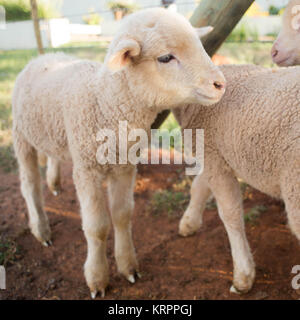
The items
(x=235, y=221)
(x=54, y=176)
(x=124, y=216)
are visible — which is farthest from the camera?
(x=54, y=176)

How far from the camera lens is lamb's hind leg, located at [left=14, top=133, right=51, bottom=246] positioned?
333cm

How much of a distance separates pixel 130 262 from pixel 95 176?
0.90 metres

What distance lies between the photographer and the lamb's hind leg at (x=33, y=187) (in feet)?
10.9

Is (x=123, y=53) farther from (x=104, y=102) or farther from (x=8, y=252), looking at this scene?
(x=8, y=252)

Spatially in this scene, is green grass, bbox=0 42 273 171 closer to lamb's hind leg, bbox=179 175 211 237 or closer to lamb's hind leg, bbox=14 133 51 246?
lamb's hind leg, bbox=14 133 51 246

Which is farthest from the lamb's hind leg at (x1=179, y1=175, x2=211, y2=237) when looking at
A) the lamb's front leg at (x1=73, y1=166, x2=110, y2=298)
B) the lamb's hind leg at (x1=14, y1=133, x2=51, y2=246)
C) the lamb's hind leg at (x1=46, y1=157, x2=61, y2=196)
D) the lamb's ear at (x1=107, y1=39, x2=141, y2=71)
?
the lamb's hind leg at (x1=46, y1=157, x2=61, y2=196)

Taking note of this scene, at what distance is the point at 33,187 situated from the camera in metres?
3.40

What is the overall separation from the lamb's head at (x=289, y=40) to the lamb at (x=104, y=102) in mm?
580

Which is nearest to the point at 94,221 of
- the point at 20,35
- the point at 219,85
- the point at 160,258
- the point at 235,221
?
the point at 160,258

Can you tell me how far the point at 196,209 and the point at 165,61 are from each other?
173 centimetres

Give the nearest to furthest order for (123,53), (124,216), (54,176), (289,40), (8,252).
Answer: (123,53) < (289,40) < (124,216) < (8,252) < (54,176)

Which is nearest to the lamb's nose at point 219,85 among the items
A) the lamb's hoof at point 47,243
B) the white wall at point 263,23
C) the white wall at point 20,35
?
the lamb's hoof at point 47,243

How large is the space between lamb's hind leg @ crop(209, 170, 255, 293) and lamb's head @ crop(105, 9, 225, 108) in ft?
2.45

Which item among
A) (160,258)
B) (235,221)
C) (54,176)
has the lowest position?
(54,176)
